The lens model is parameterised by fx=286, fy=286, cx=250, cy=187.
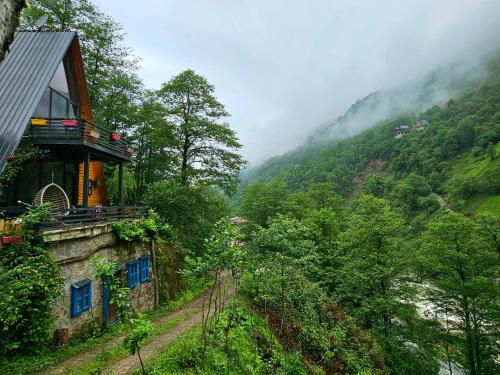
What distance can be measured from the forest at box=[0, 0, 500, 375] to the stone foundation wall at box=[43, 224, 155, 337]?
51cm

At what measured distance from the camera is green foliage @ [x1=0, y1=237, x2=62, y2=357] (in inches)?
296

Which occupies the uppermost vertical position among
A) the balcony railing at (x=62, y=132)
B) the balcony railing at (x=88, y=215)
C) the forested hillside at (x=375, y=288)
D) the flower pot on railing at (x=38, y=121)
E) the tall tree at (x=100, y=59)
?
the tall tree at (x=100, y=59)

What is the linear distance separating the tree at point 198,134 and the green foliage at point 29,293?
13.3 meters

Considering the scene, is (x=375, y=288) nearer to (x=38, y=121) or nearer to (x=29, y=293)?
(x=29, y=293)

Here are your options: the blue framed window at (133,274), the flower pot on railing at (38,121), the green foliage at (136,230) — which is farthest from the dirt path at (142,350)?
the flower pot on railing at (38,121)

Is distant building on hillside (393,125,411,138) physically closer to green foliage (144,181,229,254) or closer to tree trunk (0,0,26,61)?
green foliage (144,181,229,254)

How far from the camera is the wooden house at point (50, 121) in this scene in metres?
12.1

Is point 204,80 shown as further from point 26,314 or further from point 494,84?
point 494,84

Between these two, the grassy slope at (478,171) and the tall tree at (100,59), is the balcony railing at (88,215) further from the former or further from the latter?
the grassy slope at (478,171)

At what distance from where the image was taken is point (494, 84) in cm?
14600

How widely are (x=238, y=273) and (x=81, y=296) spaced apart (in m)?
5.79

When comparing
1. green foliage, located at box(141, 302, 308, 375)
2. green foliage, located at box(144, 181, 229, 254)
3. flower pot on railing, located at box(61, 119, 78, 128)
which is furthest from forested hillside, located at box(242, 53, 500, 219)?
flower pot on railing, located at box(61, 119, 78, 128)

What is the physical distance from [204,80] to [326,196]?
80.9 ft

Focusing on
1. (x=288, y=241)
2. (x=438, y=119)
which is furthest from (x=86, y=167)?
(x=438, y=119)
